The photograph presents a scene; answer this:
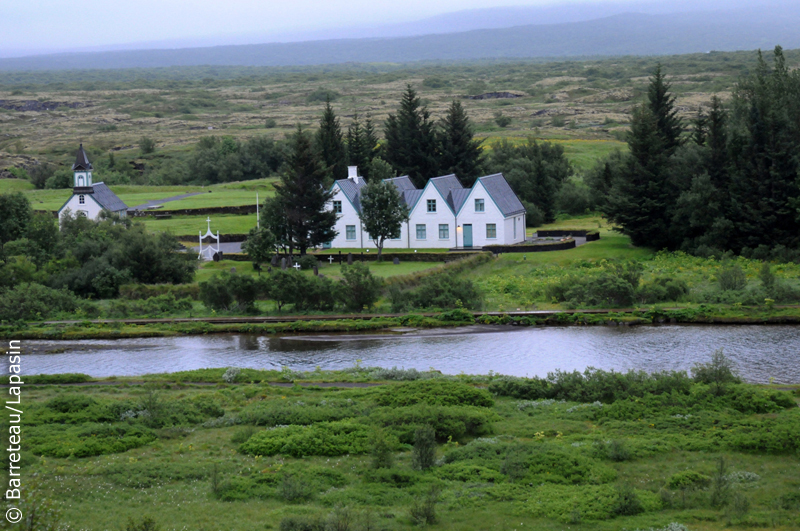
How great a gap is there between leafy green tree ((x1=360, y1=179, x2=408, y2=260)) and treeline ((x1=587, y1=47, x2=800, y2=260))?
43.3 ft

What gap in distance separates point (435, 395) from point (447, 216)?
33.4 metres

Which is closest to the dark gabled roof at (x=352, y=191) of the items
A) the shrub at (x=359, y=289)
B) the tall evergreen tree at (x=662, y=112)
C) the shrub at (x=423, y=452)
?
the shrub at (x=359, y=289)

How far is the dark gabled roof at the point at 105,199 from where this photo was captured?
A: 6325 cm

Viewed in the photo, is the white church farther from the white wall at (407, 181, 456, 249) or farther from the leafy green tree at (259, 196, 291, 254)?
the leafy green tree at (259, 196, 291, 254)

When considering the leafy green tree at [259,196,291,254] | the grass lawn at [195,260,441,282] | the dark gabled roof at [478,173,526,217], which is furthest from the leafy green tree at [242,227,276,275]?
the dark gabled roof at [478,173,526,217]

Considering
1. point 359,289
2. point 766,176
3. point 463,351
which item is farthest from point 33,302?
point 766,176

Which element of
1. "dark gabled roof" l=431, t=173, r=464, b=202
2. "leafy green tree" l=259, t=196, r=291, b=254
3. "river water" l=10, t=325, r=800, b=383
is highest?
"dark gabled roof" l=431, t=173, r=464, b=202

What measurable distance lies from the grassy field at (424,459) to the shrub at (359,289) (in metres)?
14.0

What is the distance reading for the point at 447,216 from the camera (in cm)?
5388

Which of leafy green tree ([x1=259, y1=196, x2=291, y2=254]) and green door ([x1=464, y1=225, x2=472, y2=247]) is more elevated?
leafy green tree ([x1=259, y1=196, x2=291, y2=254])

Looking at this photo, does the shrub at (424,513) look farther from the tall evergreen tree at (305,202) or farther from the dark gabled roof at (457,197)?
the dark gabled roof at (457,197)

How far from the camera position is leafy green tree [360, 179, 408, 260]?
50094 millimetres

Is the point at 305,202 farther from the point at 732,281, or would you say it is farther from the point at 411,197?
the point at 732,281

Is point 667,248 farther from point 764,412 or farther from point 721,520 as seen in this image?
point 721,520
